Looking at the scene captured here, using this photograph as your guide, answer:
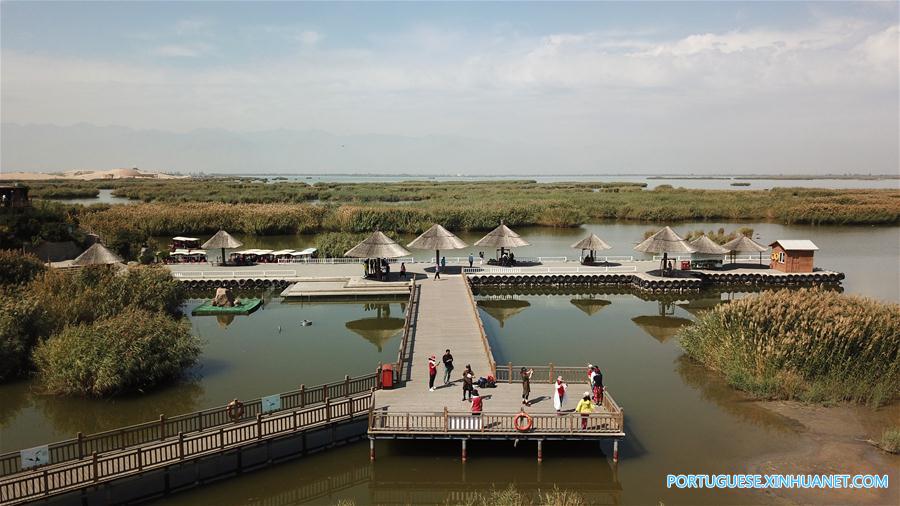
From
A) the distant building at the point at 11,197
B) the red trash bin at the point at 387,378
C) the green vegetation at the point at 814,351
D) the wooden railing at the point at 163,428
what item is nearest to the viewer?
the wooden railing at the point at 163,428

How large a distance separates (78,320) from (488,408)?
17.8m

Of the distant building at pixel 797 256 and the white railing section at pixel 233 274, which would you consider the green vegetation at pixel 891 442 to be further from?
the white railing section at pixel 233 274

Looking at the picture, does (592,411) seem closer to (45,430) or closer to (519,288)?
(45,430)

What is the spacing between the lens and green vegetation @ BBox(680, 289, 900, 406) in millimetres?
19525

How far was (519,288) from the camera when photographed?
4038 cm

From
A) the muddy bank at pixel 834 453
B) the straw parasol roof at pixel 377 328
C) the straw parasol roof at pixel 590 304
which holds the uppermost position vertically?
the straw parasol roof at pixel 590 304

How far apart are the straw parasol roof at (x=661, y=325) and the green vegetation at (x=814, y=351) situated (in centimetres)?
636

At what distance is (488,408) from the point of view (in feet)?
55.1

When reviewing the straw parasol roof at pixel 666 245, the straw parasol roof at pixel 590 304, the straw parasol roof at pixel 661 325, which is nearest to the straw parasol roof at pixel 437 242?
the straw parasol roof at pixel 590 304

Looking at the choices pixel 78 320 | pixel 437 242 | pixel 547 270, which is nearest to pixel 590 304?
pixel 547 270

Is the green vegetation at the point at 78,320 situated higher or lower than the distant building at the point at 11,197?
lower

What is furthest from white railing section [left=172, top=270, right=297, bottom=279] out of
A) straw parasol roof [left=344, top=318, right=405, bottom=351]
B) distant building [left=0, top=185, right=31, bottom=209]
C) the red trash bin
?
the red trash bin

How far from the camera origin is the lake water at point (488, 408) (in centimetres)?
1499

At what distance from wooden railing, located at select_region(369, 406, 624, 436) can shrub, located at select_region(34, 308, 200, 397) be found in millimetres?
9529
